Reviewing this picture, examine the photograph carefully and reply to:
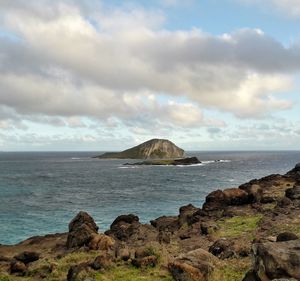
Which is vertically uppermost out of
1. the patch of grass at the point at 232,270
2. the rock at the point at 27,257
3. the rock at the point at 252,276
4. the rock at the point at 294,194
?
the rock at the point at 294,194

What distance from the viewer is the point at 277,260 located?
17188 millimetres

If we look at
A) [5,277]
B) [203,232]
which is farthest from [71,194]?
[5,277]

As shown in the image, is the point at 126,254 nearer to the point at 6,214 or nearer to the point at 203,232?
the point at 203,232

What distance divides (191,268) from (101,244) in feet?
37.5

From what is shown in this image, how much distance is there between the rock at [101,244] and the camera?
98.7 ft

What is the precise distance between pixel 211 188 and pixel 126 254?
68064 millimetres

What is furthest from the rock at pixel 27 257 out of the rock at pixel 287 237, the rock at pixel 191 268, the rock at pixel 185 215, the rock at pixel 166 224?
the rock at pixel 287 237

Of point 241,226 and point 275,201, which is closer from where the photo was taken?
point 241,226

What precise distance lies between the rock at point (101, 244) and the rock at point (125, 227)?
617 centimetres

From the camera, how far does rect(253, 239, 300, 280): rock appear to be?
16906mm

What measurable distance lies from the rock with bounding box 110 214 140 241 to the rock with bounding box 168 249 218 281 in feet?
51.8

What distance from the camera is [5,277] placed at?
80.5ft

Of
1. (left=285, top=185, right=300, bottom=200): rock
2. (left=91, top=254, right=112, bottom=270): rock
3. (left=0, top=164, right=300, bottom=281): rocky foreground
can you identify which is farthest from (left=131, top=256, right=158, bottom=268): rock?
(left=285, top=185, right=300, bottom=200): rock

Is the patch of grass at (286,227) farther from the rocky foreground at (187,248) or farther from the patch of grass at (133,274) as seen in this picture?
the patch of grass at (133,274)
